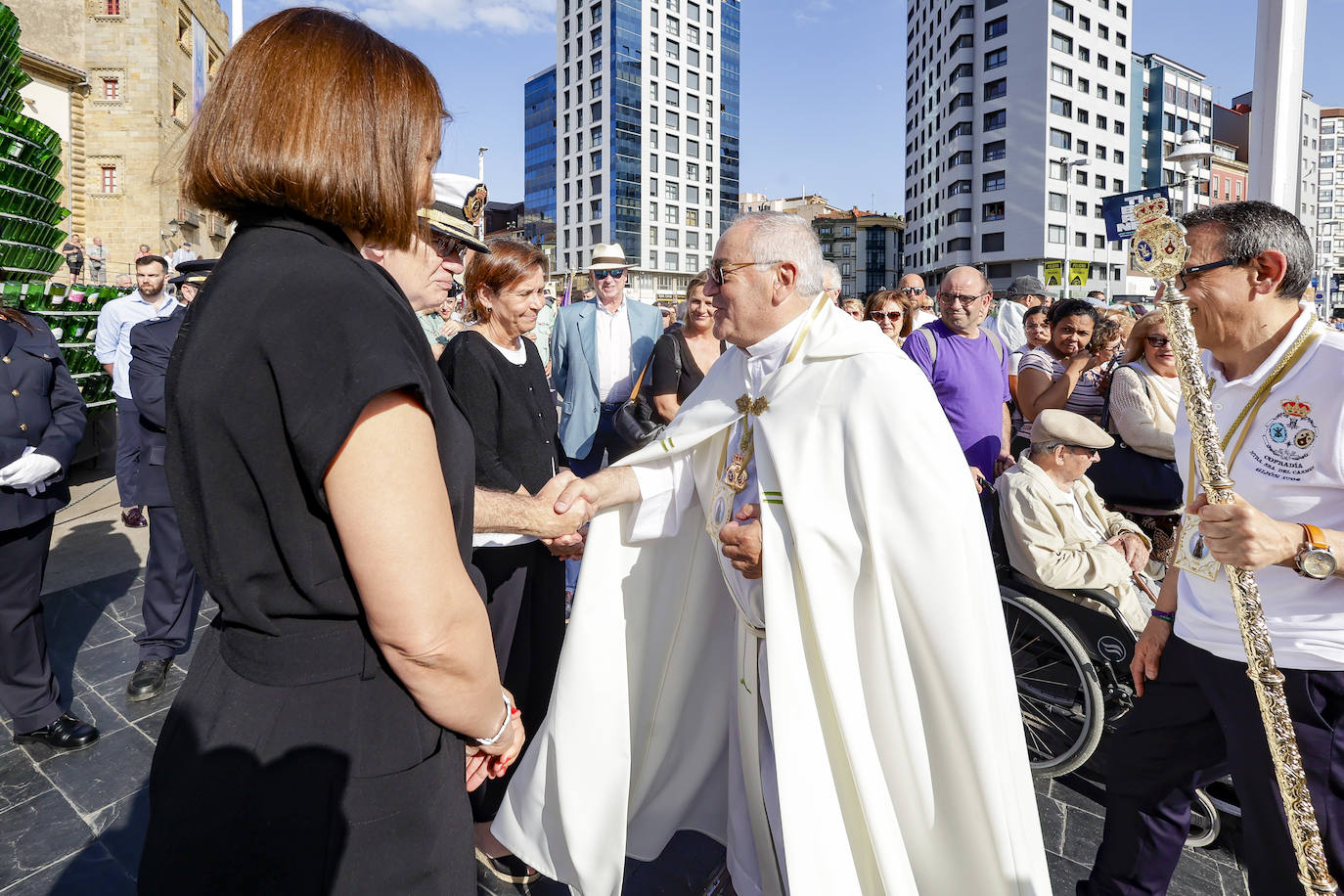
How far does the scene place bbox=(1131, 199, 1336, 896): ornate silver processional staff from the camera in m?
1.70

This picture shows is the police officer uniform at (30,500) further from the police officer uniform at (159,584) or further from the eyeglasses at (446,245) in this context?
the eyeglasses at (446,245)

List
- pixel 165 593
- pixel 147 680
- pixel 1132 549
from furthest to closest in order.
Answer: pixel 165 593 → pixel 147 680 → pixel 1132 549

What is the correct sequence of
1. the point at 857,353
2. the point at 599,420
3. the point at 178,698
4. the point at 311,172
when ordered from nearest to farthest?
the point at 311,172, the point at 178,698, the point at 857,353, the point at 599,420

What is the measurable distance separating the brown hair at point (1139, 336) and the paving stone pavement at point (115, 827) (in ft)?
7.44

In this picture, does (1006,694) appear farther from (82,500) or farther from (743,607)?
(82,500)

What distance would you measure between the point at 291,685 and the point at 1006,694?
5.55ft

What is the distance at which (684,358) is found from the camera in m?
5.46

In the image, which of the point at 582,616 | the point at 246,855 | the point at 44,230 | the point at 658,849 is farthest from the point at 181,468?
the point at 44,230

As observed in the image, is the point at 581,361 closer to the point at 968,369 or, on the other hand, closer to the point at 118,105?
the point at 968,369

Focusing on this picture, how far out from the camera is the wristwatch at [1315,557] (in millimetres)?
1726

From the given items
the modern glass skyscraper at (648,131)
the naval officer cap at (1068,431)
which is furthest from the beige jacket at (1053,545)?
the modern glass skyscraper at (648,131)

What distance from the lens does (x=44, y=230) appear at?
7176 mm

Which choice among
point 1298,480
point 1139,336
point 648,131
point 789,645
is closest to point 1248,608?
point 1298,480

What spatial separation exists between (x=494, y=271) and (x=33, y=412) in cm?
215
